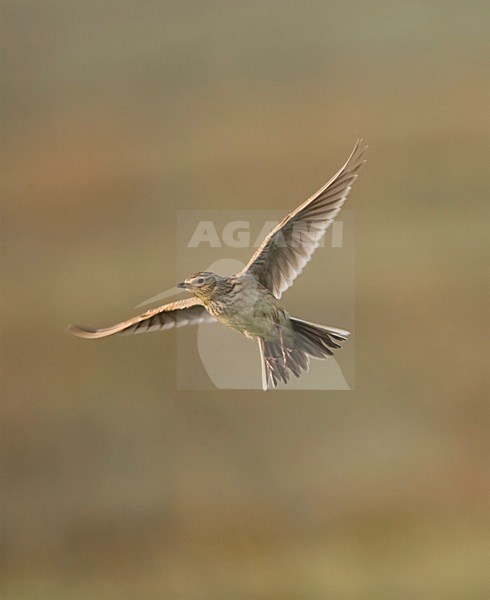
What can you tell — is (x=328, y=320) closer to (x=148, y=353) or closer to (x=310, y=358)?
(x=148, y=353)

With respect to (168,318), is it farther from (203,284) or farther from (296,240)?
(296,240)

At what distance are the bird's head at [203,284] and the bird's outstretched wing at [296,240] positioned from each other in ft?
0.36

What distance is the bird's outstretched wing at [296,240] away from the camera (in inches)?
103

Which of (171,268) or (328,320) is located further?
(171,268)

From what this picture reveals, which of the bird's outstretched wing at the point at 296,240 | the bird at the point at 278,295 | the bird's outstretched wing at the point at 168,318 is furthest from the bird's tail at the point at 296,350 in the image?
the bird's outstretched wing at the point at 168,318

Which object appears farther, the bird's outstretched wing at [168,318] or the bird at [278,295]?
the bird's outstretched wing at [168,318]

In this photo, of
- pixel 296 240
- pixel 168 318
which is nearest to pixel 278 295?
pixel 296 240

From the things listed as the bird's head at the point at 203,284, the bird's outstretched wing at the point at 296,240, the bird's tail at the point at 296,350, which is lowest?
the bird's tail at the point at 296,350

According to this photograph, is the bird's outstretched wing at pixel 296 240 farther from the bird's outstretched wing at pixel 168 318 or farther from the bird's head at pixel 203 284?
the bird's outstretched wing at pixel 168 318

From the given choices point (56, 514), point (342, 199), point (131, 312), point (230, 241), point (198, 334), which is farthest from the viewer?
point (56, 514)

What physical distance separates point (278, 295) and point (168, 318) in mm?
400

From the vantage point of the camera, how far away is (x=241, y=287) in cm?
268

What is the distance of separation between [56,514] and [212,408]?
5.47 ft

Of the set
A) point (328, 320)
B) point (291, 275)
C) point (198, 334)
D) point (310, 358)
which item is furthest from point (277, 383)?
point (328, 320)
